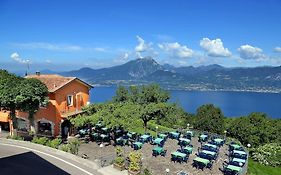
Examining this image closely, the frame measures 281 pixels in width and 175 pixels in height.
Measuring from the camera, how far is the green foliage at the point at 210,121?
48188 mm

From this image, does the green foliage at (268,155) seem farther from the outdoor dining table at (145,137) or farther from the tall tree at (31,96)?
the tall tree at (31,96)

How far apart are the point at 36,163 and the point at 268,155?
26.2m

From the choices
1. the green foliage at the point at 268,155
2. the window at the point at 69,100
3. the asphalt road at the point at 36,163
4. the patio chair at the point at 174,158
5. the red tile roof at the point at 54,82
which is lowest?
the green foliage at the point at 268,155

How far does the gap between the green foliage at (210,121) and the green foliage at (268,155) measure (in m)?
10.4

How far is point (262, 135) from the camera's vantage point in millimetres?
44094

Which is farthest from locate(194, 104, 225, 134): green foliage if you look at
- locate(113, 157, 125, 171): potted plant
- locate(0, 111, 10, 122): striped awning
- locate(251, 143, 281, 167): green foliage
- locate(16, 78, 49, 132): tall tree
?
locate(113, 157, 125, 171): potted plant

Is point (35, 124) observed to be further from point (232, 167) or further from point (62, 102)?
point (232, 167)

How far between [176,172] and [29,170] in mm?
10043

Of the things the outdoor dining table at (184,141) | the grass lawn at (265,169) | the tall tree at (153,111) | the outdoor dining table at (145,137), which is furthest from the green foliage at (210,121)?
the outdoor dining table at (145,137)

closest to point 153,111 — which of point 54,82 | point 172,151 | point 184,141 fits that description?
point 184,141

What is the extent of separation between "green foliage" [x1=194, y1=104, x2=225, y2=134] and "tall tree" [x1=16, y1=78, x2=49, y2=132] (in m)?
26.9

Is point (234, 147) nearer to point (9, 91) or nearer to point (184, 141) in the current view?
point (184, 141)

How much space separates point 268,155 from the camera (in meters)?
36.2

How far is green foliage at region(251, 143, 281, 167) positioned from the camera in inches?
1400
